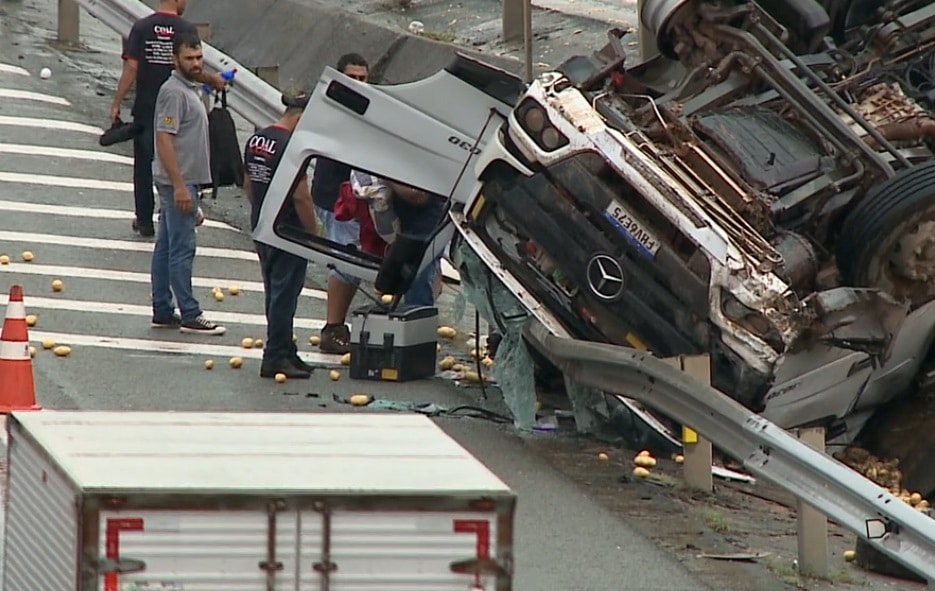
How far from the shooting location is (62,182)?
53.7ft

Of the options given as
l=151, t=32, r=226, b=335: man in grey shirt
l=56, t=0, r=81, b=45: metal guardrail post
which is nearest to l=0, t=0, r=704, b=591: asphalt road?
l=151, t=32, r=226, b=335: man in grey shirt

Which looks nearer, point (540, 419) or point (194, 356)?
point (540, 419)

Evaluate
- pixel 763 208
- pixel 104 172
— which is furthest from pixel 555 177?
pixel 104 172

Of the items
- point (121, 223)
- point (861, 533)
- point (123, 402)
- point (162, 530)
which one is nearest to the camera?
point (162, 530)

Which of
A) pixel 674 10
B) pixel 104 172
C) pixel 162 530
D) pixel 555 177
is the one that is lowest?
pixel 162 530

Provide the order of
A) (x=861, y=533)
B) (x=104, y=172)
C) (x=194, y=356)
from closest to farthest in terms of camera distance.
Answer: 1. (x=861, y=533)
2. (x=194, y=356)
3. (x=104, y=172)

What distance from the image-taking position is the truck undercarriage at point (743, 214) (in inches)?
398

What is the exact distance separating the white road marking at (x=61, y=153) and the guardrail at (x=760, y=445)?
694 centimetres

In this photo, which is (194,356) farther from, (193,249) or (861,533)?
(861,533)

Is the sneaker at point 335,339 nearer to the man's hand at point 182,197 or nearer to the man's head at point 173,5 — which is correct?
the man's hand at point 182,197

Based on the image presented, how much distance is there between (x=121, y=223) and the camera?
15492mm

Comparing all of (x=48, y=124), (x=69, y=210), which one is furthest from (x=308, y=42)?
(x=69, y=210)

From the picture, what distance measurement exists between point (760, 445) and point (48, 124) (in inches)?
388

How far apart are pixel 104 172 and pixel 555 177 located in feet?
22.6
